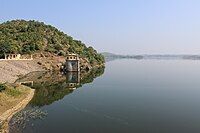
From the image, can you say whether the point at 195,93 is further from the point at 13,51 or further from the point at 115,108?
the point at 13,51

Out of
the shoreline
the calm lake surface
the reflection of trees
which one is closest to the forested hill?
the calm lake surface

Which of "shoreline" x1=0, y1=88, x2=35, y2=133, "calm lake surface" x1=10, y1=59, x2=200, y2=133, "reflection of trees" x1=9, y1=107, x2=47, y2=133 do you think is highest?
"shoreline" x1=0, y1=88, x2=35, y2=133

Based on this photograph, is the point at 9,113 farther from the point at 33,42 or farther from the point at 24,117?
the point at 33,42

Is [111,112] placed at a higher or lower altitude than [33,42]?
lower

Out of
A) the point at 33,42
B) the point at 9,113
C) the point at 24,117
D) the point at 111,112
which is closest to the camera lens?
the point at 24,117

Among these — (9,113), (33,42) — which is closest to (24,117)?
(9,113)

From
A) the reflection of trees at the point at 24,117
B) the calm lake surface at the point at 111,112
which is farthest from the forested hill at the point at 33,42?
the reflection of trees at the point at 24,117

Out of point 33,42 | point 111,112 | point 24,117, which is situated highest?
point 33,42

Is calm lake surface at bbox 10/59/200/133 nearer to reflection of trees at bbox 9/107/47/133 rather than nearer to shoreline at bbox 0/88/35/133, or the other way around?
reflection of trees at bbox 9/107/47/133

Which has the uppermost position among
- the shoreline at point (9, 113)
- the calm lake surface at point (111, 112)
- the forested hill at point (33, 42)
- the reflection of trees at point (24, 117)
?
the forested hill at point (33, 42)

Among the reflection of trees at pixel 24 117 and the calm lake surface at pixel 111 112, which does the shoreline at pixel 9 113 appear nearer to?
the reflection of trees at pixel 24 117

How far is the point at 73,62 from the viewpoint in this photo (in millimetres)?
138000

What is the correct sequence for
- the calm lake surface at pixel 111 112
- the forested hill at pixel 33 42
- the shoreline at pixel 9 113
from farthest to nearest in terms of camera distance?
the forested hill at pixel 33 42 → the calm lake surface at pixel 111 112 → the shoreline at pixel 9 113

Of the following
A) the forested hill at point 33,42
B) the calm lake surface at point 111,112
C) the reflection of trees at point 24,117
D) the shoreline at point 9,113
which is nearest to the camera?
the shoreline at point 9,113
